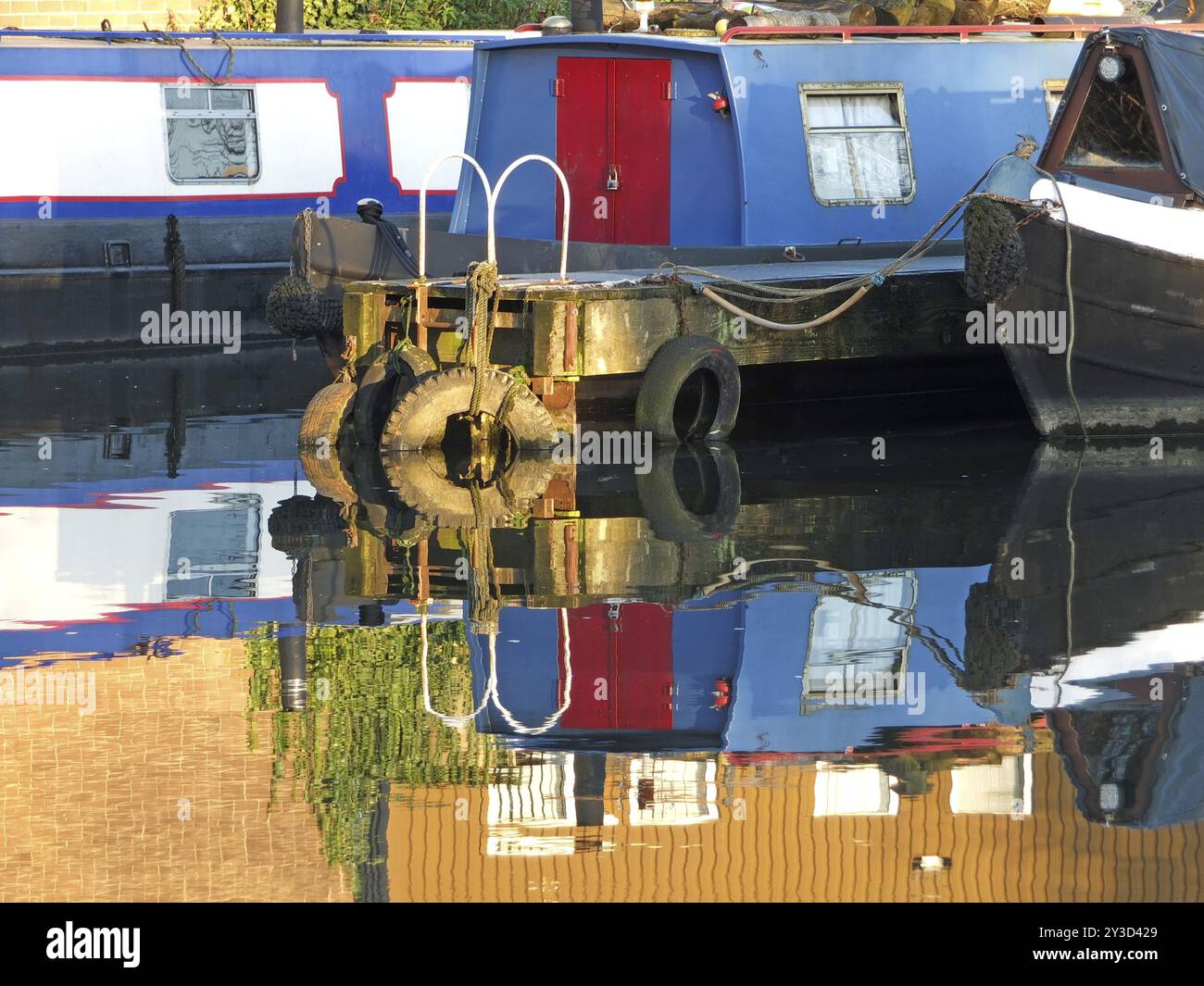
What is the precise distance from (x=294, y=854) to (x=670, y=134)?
361 inches

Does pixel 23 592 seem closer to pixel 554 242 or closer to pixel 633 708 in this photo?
pixel 633 708

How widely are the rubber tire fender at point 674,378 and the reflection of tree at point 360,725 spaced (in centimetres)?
423

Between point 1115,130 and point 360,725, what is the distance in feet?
25.1

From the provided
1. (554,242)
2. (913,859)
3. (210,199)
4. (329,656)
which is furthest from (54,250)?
(913,859)

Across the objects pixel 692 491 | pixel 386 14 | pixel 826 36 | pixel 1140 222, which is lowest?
pixel 692 491

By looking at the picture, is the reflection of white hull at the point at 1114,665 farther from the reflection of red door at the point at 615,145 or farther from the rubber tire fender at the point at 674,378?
the reflection of red door at the point at 615,145

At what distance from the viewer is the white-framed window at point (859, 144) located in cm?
1367

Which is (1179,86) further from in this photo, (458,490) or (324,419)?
(324,419)

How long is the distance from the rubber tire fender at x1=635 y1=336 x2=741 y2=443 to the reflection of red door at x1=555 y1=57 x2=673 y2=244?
2224 mm

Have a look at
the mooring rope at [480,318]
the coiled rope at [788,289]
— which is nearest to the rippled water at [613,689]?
the mooring rope at [480,318]

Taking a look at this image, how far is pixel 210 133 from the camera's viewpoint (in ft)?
56.2

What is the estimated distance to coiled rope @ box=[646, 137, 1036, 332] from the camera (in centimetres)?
1164

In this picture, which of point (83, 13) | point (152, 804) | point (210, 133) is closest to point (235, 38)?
point (210, 133)

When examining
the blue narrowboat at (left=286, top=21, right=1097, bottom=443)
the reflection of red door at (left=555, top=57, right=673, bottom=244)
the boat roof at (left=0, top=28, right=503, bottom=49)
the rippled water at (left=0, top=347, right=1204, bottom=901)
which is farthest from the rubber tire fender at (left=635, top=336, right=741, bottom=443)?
the boat roof at (left=0, top=28, right=503, bottom=49)
